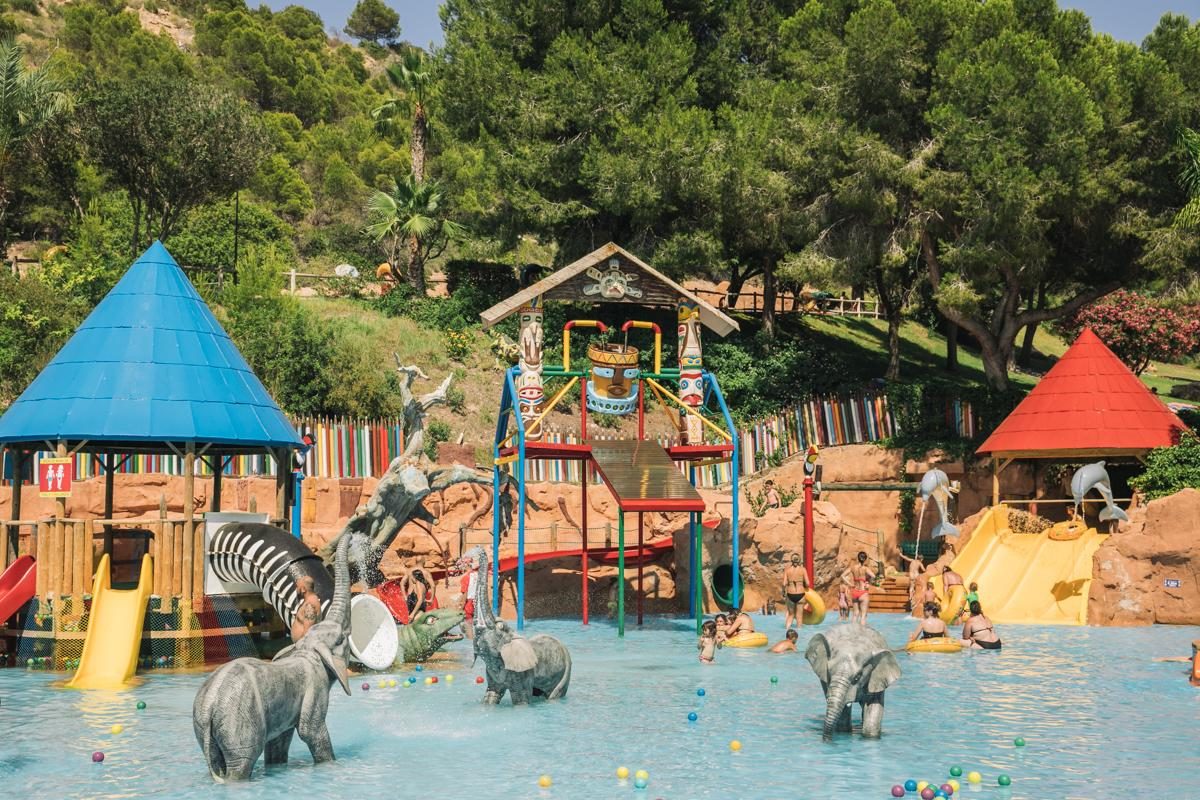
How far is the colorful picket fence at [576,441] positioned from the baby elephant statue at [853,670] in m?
17.4

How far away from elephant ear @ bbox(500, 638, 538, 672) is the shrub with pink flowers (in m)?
31.4

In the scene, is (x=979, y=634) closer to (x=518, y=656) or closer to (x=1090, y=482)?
(x=1090, y=482)

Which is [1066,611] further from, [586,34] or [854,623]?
[586,34]

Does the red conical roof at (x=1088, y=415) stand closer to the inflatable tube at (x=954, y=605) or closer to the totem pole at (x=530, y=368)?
the inflatable tube at (x=954, y=605)

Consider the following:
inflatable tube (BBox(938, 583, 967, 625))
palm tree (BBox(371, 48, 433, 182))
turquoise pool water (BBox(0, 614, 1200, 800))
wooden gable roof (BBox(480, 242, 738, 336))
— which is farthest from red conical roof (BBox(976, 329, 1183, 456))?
palm tree (BBox(371, 48, 433, 182))

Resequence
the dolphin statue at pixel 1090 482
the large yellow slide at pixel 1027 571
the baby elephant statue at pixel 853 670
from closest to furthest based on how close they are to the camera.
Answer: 1. the baby elephant statue at pixel 853 670
2. the large yellow slide at pixel 1027 571
3. the dolphin statue at pixel 1090 482

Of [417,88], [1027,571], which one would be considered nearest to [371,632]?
[1027,571]

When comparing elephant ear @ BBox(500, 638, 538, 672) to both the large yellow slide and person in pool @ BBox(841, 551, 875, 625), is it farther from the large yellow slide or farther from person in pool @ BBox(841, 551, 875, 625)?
the large yellow slide

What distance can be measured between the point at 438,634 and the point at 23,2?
9110 centimetres

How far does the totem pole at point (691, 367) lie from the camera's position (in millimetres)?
25609

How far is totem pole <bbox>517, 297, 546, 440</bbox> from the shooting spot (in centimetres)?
2419

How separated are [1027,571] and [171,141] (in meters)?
32.7

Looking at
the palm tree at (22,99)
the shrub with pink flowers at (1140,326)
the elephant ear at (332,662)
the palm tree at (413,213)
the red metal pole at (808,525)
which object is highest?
the palm tree at (22,99)

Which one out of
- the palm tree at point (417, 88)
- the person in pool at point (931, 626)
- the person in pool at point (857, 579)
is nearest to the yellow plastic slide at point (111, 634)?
the person in pool at point (931, 626)
